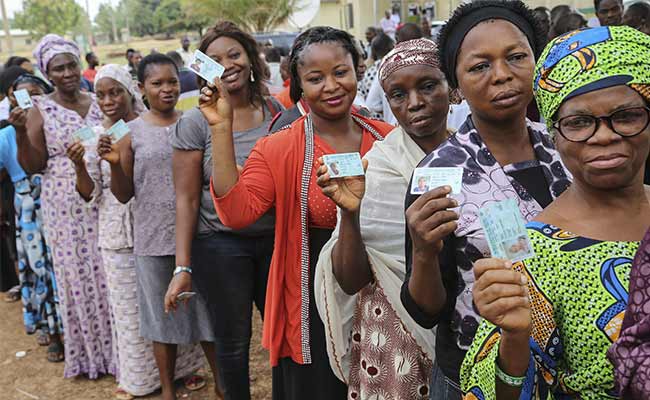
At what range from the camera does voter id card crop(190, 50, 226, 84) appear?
2.62 meters

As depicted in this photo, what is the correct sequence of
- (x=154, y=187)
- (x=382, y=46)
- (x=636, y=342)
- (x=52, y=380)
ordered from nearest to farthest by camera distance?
(x=636, y=342)
(x=154, y=187)
(x=52, y=380)
(x=382, y=46)

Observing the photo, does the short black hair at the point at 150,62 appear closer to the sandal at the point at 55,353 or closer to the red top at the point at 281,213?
the red top at the point at 281,213

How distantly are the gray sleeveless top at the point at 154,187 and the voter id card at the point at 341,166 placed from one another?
1995 mm

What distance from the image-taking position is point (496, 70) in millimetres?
1828

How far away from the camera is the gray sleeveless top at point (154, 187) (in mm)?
3695

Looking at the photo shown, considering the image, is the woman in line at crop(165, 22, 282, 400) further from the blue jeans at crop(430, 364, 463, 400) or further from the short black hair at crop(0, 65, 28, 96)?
the short black hair at crop(0, 65, 28, 96)

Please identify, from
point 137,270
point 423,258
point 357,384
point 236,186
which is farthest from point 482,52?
point 137,270

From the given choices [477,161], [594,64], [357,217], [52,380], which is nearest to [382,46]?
[52,380]

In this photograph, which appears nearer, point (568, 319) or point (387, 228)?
point (568, 319)

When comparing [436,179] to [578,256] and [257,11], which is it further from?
[257,11]

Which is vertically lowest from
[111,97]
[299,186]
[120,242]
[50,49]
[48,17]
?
[120,242]

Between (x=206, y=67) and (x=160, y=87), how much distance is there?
49.7 inches

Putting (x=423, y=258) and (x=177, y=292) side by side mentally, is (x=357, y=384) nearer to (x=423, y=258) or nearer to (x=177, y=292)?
(x=423, y=258)

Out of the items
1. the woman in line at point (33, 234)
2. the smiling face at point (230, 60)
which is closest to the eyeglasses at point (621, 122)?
the smiling face at point (230, 60)
